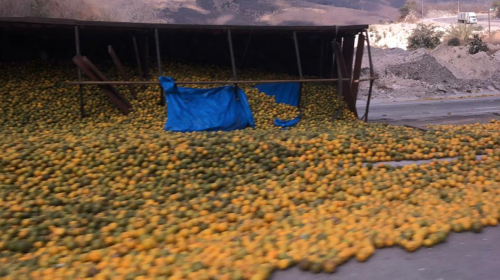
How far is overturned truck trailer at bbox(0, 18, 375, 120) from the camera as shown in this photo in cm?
1092

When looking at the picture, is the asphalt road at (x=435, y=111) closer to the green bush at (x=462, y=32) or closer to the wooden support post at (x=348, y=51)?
the wooden support post at (x=348, y=51)

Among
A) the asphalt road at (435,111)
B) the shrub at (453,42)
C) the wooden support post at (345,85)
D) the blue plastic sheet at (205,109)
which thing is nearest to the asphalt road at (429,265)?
the blue plastic sheet at (205,109)

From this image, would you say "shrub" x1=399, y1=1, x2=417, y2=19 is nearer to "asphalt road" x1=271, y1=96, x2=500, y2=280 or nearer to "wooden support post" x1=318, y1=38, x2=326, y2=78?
"wooden support post" x1=318, y1=38, x2=326, y2=78

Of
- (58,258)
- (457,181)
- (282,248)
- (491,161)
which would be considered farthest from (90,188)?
(491,161)

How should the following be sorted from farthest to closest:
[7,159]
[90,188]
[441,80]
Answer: [441,80], [7,159], [90,188]

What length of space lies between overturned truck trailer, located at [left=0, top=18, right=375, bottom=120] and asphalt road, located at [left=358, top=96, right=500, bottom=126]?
2869 millimetres

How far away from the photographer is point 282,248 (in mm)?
3578

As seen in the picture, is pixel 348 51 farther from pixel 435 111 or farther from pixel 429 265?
pixel 429 265

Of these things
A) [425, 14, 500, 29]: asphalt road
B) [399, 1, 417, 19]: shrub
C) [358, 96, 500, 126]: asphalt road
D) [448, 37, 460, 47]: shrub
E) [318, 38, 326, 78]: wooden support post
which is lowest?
[358, 96, 500, 126]: asphalt road

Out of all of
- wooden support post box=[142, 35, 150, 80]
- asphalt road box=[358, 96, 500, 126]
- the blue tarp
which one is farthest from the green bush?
wooden support post box=[142, 35, 150, 80]

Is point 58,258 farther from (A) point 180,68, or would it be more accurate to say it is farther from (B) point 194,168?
(A) point 180,68

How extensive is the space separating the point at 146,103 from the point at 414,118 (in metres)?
9.44

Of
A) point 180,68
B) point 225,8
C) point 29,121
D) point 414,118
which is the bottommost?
point 414,118

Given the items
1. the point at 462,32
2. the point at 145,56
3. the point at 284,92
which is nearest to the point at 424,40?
the point at 462,32
